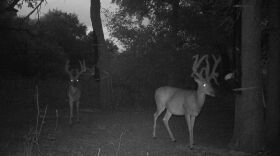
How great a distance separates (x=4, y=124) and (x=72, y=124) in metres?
2.30

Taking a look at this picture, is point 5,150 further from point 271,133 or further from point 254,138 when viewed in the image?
point 271,133

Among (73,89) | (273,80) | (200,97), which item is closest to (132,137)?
(200,97)

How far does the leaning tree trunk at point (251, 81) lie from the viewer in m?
10.6

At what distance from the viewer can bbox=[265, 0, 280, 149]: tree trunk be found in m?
12.2

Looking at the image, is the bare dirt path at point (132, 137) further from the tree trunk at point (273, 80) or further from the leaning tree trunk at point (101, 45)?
the leaning tree trunk at point (101, 45)

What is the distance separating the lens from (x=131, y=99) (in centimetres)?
2538

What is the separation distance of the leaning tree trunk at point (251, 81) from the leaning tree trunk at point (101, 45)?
487 inches

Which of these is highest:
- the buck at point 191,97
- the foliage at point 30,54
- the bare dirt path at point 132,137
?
the foliage at point 30,54

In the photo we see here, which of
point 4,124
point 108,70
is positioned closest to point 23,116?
point 4,124

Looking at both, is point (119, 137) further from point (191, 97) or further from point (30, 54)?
point (30, 54)

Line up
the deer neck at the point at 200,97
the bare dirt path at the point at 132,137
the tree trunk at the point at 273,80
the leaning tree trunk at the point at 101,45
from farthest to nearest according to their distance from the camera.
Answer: the leaning tree trunk at the point at 101,45
the deer neck at the point at 200,97
the tree trunk at the point at 273,80
the bare dirt path at the point at 132,137

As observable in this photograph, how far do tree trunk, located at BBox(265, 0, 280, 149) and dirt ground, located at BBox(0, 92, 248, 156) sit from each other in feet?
4.48

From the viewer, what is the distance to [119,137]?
1271cm

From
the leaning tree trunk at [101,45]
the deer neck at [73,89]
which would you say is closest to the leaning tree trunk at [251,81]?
the deer neck at [73,89]
